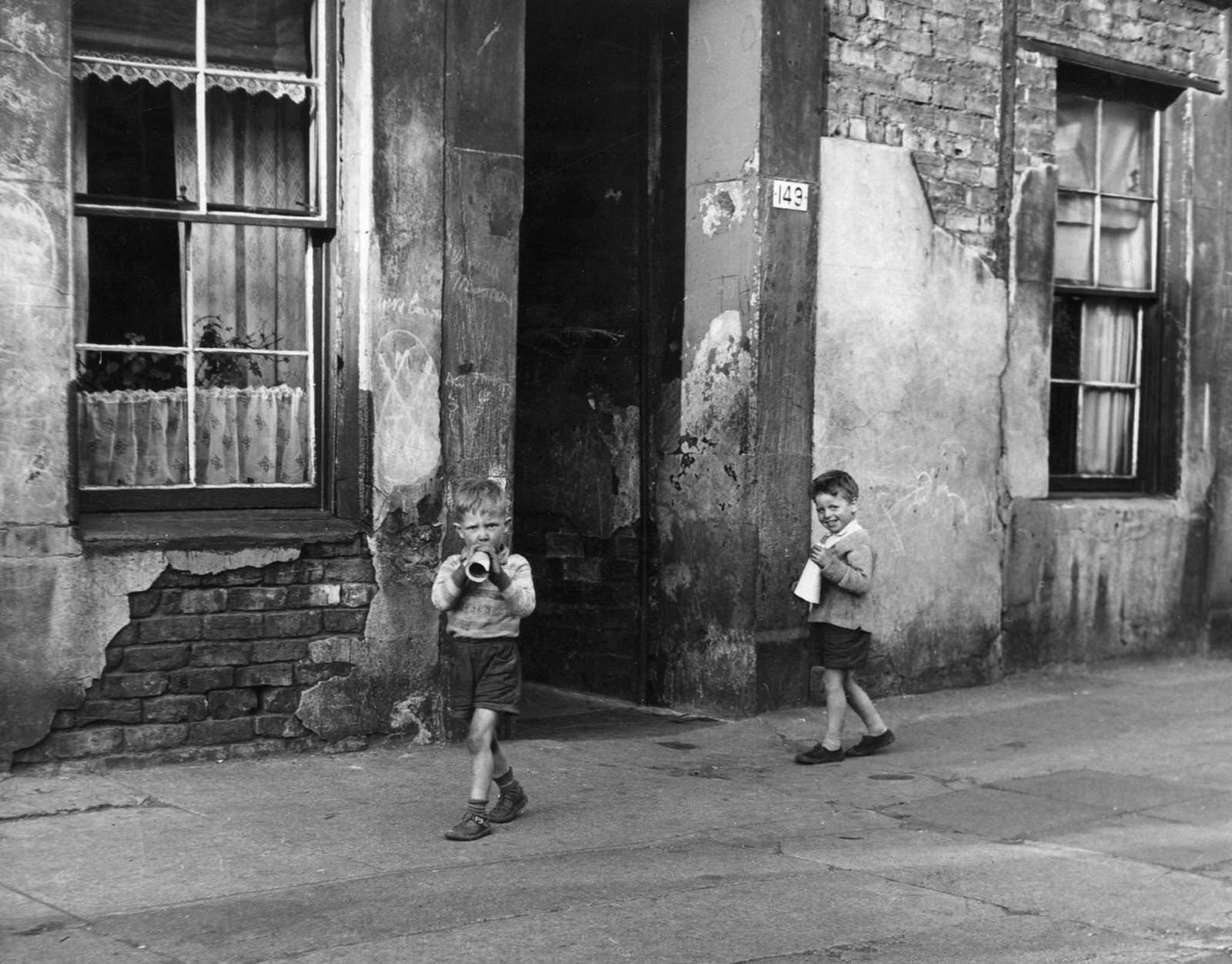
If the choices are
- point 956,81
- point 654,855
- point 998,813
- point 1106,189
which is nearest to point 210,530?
point 654,855

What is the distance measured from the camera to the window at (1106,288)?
10.3 m

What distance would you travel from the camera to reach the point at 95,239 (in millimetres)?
6832

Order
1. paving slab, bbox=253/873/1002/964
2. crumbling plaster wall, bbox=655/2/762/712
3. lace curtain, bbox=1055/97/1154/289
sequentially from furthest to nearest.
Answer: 1. lace curtain, bbox=1055/97/1154/289
2. crumbling plaster wall, bbox=655/2/762/712
3. paving slab, bbox=253/873/1002/964

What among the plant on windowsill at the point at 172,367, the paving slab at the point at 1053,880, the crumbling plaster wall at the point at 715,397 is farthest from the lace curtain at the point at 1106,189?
the plant on windowsill at the point at 172,367

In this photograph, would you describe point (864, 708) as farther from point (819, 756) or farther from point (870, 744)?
point (819, 756)

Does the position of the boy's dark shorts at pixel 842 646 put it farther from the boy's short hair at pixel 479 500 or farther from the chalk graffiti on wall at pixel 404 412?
the boy's short hair at pixel 479 500

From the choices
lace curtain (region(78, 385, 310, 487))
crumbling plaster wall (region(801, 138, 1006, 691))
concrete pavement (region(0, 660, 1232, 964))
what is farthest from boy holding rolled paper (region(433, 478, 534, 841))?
crumbling plaster wall (region(801, 138, 1006, 691))

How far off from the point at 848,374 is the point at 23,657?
4.58 meters

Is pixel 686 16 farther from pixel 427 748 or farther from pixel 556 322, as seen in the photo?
pixel 427 748

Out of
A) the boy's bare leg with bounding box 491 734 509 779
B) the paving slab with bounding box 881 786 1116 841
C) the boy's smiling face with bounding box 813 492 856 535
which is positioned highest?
the boy's smiling face with bounding box 813 492 856 535

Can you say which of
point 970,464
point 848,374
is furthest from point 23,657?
point 970,464

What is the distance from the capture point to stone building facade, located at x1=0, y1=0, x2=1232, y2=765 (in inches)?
266

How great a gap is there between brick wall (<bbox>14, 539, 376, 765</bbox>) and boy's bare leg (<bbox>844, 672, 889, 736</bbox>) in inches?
89.3

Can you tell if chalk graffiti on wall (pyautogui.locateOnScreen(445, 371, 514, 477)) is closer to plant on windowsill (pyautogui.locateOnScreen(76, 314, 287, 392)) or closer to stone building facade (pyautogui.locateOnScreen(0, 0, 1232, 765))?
stone building facade (pyautogui.locateOnScreen(0, 0, 1232, 765))
